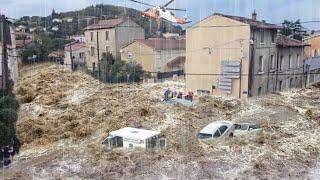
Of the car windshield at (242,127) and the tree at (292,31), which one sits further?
the tree at (292,31)

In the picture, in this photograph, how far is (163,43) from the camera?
1966 centimetres

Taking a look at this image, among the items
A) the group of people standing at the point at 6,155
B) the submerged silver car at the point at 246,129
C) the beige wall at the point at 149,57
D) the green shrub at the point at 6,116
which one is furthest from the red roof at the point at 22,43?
the submerged silver car at the point at 246,129

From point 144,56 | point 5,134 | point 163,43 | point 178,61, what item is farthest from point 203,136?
point 178,61

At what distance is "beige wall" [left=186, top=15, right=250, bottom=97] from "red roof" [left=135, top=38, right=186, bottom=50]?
4.38m

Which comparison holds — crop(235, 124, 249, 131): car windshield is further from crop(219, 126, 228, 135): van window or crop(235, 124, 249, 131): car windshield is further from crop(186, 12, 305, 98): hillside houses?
crop(186, 12, 305, 98): hillside houses

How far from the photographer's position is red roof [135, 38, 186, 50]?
1860 centimetres

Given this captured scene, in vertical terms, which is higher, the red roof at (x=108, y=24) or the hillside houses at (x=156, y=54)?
the red roof at (x=108, y=24)

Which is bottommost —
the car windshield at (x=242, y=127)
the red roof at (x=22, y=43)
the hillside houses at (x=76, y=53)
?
the car windshield at (x=242, y=127)

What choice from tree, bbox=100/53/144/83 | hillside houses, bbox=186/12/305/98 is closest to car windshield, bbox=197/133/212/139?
hillside houses, bbox=186/12/305/98

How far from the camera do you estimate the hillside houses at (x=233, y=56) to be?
12914 millimetres

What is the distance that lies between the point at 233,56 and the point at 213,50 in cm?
85

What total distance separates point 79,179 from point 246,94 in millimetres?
8532

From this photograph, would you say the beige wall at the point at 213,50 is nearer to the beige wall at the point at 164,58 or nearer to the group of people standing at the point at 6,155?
the beige wall at the point at 164,58

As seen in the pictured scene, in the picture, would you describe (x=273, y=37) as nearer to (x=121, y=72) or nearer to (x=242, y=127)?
(x=242, y=127)
